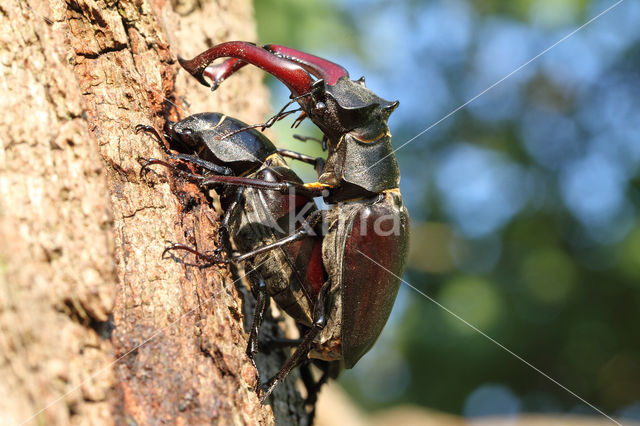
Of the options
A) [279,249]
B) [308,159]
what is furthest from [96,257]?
[308,159]

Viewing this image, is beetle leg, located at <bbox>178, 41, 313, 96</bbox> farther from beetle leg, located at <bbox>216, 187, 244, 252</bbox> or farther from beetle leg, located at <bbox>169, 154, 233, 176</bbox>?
beetle leg, located at <bbox>216, 187, 244, 252</bbox>

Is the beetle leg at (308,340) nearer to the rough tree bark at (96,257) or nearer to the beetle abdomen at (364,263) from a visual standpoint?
the beetle abdomen at (364,263)

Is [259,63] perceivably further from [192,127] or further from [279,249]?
[279,249]

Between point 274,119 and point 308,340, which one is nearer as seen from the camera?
point 308,340

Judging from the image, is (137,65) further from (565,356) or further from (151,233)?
(565,356)

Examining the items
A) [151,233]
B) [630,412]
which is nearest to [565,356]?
[630,412]

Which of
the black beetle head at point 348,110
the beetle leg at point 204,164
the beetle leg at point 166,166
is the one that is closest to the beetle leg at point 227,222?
the beetle leg at point 204,164
